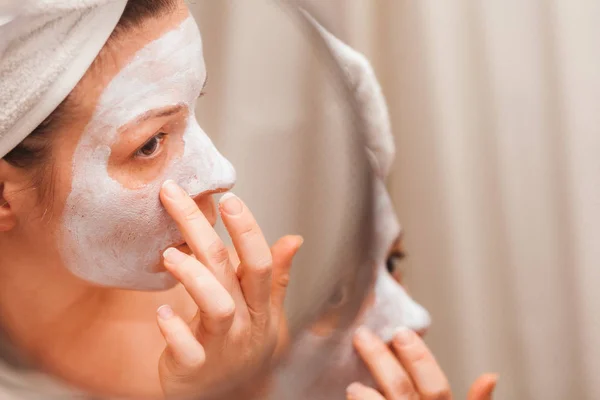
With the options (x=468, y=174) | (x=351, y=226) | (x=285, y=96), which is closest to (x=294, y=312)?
(x=351, y=226)

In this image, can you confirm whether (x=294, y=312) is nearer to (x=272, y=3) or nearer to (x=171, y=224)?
(x=171, y=224)

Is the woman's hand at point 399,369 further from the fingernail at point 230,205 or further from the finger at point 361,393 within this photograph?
the fingernail at point 230,205

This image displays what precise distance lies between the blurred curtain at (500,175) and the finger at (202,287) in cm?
32

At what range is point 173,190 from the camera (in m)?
0.48

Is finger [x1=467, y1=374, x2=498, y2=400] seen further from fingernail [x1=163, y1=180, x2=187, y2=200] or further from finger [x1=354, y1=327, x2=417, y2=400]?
fingernail [x1=163, y1=180, x2=187, y2=200]

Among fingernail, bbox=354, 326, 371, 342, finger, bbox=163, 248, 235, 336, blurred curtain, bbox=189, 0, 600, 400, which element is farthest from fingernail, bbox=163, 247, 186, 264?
blurred curtain, bbox=189, 0, 600, 400

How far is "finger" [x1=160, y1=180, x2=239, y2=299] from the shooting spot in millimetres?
479

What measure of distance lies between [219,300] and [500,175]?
0.46 metres

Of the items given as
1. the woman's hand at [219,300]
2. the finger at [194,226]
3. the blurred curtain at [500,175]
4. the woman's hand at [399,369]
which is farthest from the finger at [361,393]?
the blurred curtain at [500,175]

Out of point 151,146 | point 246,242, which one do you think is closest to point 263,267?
point 246,242

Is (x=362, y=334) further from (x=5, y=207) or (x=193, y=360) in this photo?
(x=5, y=207)

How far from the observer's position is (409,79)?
2.65 ft

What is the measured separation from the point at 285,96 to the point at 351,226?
0.45 feet

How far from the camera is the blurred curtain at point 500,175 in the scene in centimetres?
73
